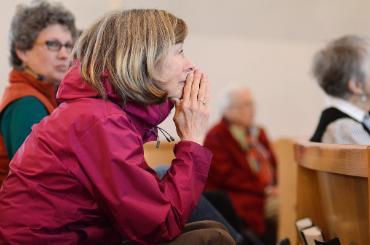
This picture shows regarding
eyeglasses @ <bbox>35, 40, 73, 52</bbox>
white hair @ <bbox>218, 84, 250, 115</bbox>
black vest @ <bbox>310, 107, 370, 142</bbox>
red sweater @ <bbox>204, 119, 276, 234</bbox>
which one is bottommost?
red sweater @ <bbox>204, 119, 276, 234</bbox>

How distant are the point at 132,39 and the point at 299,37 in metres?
3.62

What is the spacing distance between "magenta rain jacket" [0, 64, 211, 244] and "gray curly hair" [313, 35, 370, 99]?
1117mm

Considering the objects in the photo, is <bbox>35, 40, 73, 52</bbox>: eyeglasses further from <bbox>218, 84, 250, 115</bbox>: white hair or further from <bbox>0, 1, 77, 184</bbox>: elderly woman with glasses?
<bbox>218, 84, 250, 115</bbox>: white hair

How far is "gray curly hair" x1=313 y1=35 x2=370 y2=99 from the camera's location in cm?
237

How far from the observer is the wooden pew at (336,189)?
1453 mm

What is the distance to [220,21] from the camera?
4.54 meters

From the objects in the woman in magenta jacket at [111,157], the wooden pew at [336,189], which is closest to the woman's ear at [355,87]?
the wooden pew at [336,189]

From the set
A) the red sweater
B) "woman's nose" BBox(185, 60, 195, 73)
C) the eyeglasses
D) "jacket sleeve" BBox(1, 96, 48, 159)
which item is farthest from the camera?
the red sweater

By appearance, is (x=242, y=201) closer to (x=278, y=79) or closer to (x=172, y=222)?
(x=278, y=79)

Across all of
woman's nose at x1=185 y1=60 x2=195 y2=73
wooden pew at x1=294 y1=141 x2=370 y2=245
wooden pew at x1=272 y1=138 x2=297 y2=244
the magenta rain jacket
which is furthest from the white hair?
the magenta rain jacket

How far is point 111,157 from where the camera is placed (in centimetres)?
137

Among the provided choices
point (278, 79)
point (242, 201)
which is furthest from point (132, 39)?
point (278, 79)

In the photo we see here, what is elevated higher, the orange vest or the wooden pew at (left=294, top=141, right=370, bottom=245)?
the orange vest

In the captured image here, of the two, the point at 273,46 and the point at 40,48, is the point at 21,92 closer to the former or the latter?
the point at 40,48
